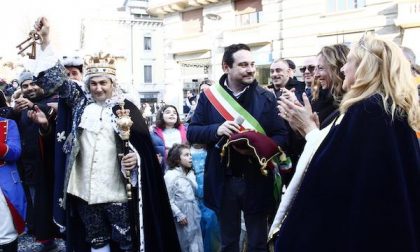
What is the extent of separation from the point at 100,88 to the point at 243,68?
125 centimetres

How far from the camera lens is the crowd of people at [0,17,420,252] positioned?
2.21 metres

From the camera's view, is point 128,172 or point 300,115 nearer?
point 300,115

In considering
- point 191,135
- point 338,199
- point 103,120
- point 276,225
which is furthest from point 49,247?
point 338,199

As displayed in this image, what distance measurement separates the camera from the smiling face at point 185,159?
4.82 meters

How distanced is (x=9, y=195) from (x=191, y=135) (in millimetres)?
1998

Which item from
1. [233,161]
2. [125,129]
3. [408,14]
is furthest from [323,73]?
[408,14]

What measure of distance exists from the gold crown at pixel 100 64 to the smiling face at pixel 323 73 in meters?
1.78

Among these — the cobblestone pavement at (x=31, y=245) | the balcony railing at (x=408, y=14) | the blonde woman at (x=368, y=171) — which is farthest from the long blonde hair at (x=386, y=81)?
the balcony railing at (x=408, y=14)

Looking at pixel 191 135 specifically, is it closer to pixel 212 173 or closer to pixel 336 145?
pixel 212 173

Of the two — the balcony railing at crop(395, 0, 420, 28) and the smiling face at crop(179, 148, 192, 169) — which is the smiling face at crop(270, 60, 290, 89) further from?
the balcony railing at crop(395, 0, 420, 28)

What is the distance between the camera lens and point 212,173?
3756mm

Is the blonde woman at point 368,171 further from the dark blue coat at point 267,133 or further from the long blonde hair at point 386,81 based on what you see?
the dark blue coat at point 267,133

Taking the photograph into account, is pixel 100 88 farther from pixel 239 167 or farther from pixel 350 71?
pixel 350 71

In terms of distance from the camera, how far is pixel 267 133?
147 inches
